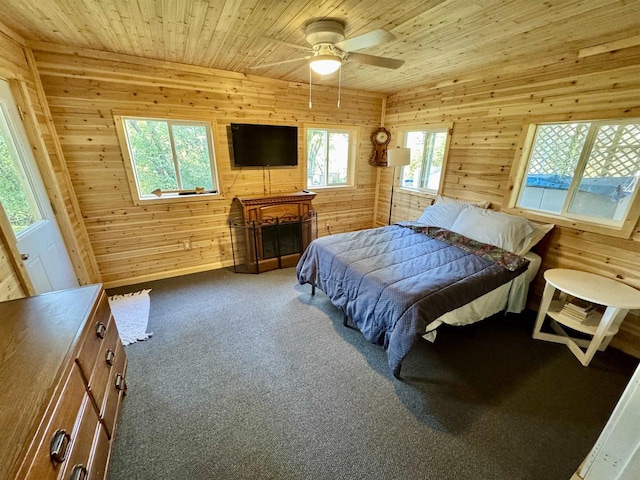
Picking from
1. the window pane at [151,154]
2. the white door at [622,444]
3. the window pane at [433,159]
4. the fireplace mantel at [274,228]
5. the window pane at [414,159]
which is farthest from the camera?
the window pane at [414,159]

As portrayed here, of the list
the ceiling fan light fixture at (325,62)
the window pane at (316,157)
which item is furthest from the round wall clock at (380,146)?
the ceiling fan light fixture at (325,62)

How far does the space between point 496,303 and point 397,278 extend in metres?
1.05

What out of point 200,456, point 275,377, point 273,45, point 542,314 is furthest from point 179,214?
point 542,314

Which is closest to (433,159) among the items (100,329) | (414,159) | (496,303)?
(414,159)

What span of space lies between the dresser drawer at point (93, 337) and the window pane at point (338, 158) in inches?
138

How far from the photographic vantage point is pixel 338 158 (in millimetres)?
4391

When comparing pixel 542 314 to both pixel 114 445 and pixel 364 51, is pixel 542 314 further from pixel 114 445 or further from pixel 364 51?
pixel 114 445

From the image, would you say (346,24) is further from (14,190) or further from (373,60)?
(14,190)

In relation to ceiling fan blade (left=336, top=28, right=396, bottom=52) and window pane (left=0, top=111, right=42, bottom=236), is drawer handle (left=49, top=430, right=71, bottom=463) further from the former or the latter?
ceiling fan blade (left=336, top=28, right=396, bottom=52)

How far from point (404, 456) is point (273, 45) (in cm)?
326

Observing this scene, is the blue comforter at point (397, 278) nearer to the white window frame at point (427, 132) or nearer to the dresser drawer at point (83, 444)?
the white window frame at point (427, 132)

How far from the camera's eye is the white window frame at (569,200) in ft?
7.07

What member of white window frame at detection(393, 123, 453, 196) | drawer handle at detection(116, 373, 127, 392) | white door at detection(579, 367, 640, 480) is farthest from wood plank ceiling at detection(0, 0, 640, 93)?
drawer handle at detection(116, 373, 127, 392)

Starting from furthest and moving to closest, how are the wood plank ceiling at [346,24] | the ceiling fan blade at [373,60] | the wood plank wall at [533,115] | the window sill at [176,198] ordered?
the window sill at [176,198] → the wood plank wall at [533,115] → the ceiling fan blade at [373,60] → the wood plank ceiling at [346,24]
